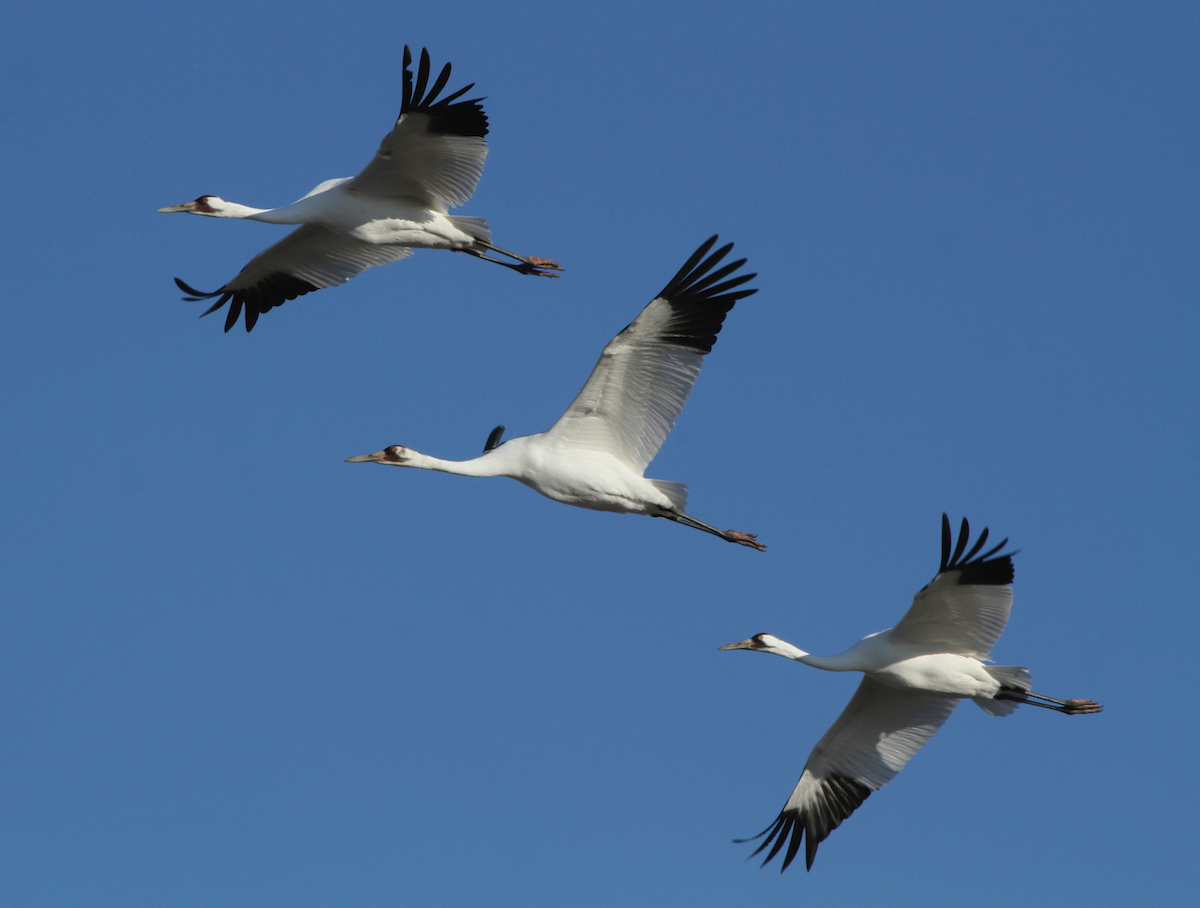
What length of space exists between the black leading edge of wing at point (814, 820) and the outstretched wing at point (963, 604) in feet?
5.90

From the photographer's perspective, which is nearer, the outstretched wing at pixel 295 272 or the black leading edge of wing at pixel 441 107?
the black leading edge of wing at pixel 441 107

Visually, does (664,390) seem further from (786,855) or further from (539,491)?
(786,855)

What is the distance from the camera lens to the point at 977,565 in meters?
10.8

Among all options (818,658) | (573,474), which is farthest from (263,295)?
(818,658)

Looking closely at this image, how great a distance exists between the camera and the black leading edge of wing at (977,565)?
10648 millimetres

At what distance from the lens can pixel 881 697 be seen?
12.3 meters

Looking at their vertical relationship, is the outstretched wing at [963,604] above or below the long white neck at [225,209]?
below

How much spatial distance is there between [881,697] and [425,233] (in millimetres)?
5727

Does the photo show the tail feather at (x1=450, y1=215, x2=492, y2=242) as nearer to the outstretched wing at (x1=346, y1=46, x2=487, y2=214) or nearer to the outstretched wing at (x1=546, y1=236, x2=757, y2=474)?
the outstretched wing at (x1=346, y1=46, x2=487, y2=214)

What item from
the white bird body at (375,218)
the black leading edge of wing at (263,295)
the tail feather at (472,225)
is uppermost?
the tail feather at (472,225)

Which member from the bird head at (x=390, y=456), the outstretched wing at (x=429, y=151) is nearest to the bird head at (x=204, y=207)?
the outstretched wing at (x=429, y=151)

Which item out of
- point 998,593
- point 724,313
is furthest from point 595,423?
point 998,593

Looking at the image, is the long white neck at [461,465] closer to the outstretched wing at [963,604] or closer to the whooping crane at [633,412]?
the whooping crane at [633,412]

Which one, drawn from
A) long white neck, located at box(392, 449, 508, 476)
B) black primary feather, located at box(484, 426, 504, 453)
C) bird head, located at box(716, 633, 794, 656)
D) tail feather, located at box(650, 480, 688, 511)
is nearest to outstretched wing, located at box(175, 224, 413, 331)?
black primary feather, located at box(484, 426, 504, 453)
